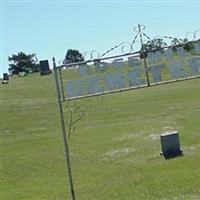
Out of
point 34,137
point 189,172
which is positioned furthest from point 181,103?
point 189,172

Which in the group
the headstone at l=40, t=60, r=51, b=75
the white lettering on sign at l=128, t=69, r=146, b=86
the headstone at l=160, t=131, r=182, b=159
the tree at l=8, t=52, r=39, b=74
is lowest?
the headstone at l=160, t=131, r=182, b=159

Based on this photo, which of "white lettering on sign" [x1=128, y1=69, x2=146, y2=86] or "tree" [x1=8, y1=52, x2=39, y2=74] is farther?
"tree" [x1=8, y1=52, x2=39, y2=74]

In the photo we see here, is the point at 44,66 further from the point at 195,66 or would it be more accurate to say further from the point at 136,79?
the point at 195,66

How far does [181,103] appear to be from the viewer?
3756 cm

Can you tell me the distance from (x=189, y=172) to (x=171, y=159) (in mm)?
2680

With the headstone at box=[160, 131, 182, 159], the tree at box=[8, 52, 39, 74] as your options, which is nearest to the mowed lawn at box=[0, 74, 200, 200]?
the headstone at box=[160, 131, 182, 159]

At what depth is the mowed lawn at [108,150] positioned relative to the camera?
1666cm

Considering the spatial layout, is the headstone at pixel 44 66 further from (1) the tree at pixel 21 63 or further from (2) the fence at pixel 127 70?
(1) the tree at pixel 21 63

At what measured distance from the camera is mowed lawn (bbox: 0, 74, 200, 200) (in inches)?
656

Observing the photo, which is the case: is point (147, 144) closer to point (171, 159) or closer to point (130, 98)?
point (171, 159)

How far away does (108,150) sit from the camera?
78.6ft

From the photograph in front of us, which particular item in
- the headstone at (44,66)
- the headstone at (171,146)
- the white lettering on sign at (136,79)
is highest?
the headstone at (44,66)

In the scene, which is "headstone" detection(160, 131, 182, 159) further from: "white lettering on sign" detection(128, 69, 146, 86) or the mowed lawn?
"white lettering on sign" detection(128, 69, 146, 86)

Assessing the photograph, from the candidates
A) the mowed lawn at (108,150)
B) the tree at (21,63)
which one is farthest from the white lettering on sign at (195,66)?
the tree at (21,63)
